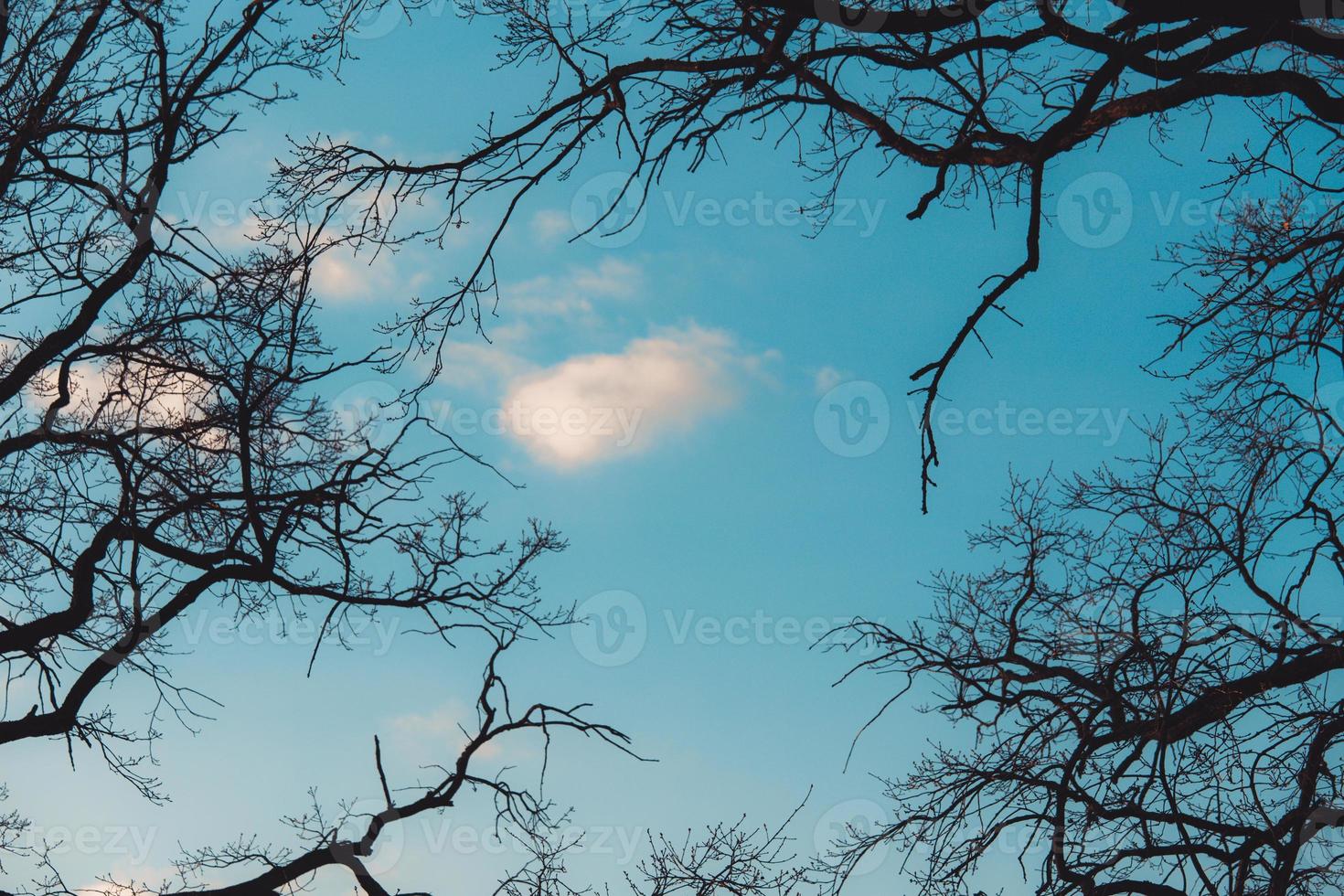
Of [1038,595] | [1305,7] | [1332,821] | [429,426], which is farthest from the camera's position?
[1038,595]

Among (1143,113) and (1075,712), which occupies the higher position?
(1143,113)

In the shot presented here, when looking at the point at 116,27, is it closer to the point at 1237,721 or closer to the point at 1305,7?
the point at 1305,7

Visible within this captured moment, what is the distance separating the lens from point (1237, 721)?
20.9ft

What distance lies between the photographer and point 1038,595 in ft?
26.9

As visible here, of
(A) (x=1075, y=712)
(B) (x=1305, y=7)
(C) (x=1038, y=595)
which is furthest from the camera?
(C) (x=1038, y=595)

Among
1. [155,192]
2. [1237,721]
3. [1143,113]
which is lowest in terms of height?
[1237,721]

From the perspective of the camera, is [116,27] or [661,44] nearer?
[661,44]

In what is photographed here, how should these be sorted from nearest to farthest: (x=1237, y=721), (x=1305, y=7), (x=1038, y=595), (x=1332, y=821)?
(x=1305, y=7) < (x=1332, y=821) < (x=1237, y=721) < (x=1038, y=595)

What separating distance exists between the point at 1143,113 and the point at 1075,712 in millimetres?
3654

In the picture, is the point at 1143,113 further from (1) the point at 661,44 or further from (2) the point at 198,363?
(2) the point at 198,363

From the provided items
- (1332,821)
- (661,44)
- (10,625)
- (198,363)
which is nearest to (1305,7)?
(661,44)

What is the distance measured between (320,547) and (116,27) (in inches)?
166

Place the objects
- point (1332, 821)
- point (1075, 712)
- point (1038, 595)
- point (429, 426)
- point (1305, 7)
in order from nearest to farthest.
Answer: point (1305, 7), point (1332, 821), point (1075, 712), point (429, 426), point (1038, 595)

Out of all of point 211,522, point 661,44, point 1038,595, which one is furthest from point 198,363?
point 1038,595
